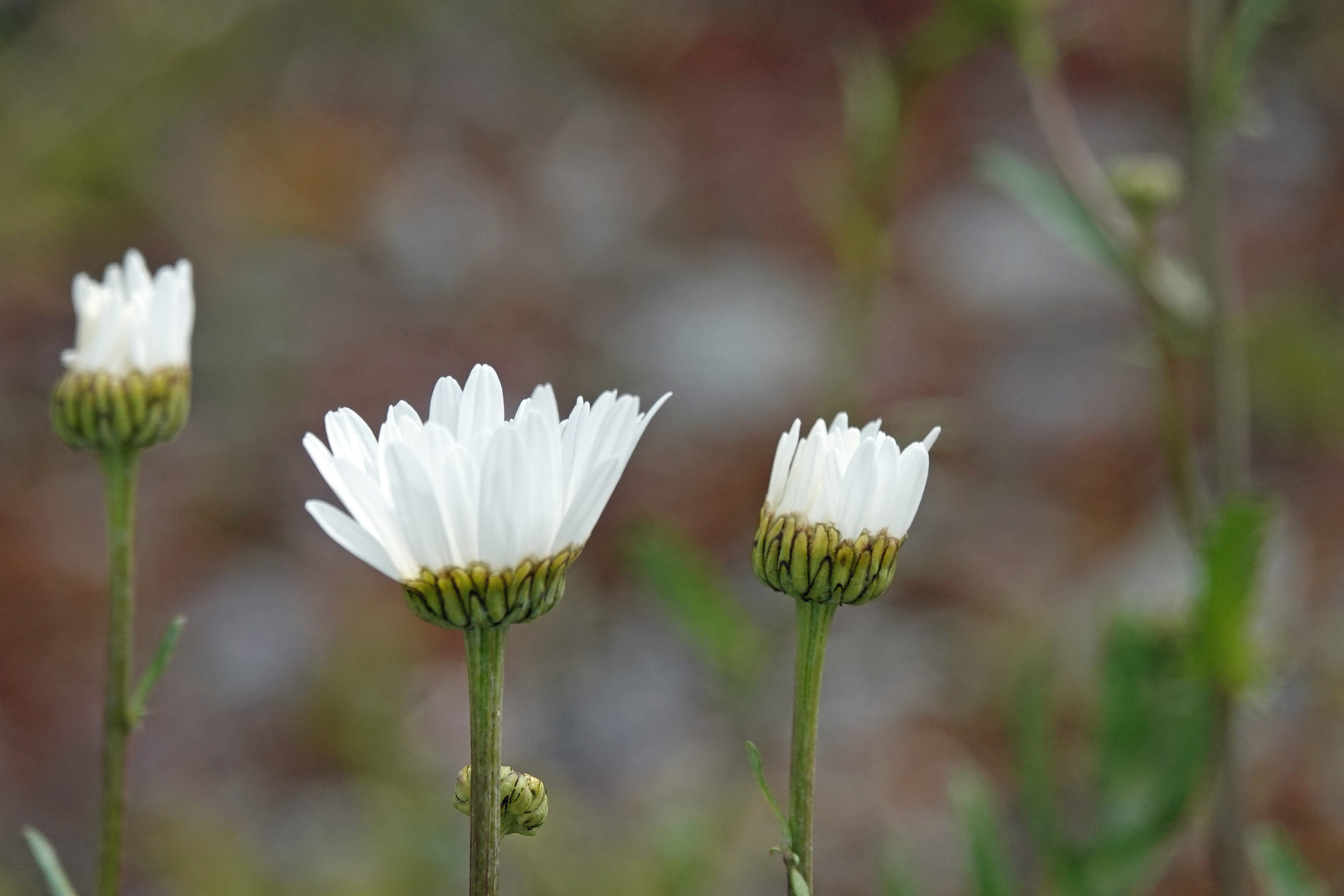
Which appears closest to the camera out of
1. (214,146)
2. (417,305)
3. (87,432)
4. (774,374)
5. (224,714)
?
(87,432)

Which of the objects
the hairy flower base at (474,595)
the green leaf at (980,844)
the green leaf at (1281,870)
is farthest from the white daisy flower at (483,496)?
the green leaf at (1281,870)

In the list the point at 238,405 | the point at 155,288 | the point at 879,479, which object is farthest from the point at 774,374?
the point at 879,479

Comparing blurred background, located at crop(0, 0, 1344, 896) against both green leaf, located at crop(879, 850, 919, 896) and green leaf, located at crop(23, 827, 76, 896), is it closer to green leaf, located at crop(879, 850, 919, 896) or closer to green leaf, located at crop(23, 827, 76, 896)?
green leaf, located at crop(879, 850, 919, 896)

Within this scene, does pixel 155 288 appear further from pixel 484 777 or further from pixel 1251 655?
pixel 1251 655

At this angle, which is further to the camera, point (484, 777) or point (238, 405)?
point (238, 405)

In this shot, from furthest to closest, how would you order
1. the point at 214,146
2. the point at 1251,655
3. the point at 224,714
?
the point at 214,146
the point at 224,714
the point at 1251,655

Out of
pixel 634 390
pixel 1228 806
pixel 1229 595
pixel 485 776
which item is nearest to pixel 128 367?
pixel 485 776

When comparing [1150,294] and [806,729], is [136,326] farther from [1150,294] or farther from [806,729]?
[1150,294]

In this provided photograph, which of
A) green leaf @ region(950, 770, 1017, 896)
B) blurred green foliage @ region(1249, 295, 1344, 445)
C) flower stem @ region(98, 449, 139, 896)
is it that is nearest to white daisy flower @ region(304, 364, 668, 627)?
flower stem @ region(98, 449, 139, 896)
